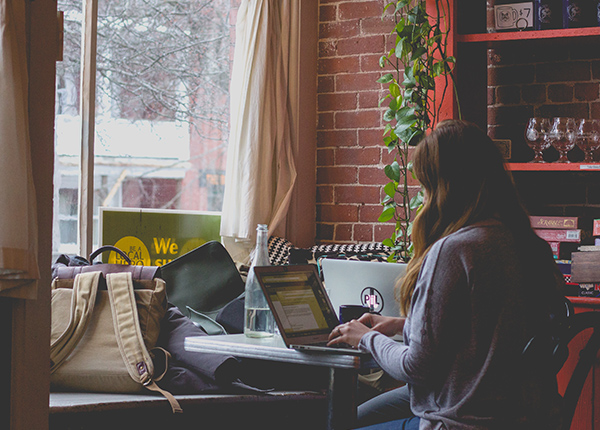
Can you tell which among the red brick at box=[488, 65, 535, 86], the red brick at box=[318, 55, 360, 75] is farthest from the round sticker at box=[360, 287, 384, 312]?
the red brick at box=[318, 55, 360, 75]

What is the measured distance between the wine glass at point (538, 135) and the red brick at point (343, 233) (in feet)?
3.21

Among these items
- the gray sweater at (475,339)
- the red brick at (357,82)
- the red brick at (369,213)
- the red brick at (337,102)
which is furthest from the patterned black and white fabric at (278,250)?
the gray sweater at (475,339)

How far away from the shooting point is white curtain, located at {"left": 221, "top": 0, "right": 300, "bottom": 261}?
10.2 feet

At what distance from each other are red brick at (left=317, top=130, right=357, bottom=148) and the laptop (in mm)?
1707

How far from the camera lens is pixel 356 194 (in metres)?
3.38

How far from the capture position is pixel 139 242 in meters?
2.93

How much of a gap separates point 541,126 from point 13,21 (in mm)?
2150

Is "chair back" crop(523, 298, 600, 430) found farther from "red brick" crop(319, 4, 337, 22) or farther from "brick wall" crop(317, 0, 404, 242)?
"red brick" crop(319, 4, 337, 22)

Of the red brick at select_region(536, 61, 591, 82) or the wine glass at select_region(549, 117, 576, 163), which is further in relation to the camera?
the red brick at select_region(536, 61, 591, 82)

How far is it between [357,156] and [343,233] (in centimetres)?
40

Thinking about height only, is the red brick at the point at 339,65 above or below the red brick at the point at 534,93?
above

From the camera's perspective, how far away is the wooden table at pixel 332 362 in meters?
1.55

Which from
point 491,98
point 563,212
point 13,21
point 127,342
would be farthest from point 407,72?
point 13,21

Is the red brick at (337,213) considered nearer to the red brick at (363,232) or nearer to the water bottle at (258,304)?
the red brick at (363,232)
